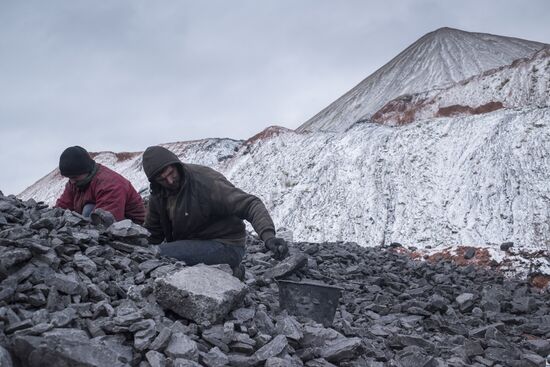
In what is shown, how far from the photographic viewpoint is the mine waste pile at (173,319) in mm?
2846

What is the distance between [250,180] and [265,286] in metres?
13.6

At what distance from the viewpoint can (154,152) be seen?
4352 mm

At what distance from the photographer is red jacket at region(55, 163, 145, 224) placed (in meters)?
5.23

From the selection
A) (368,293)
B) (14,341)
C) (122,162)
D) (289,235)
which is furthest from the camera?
(122,162)

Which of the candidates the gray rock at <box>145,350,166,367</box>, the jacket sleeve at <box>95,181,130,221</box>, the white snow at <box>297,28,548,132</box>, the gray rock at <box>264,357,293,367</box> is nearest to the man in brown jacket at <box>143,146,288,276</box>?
the jacket sleeve at <box>95,181,130,221</box>

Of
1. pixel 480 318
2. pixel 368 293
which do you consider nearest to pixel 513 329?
pixel 480 318

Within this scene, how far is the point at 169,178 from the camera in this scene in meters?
4.38

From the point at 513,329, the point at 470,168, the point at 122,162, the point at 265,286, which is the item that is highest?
the point at 122,162

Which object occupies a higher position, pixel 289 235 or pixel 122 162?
pixel 122 162

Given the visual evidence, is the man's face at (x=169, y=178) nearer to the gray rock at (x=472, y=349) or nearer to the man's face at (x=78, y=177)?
the man's face at (x=78, y=177)

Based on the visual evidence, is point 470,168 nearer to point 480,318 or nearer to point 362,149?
point 362,149

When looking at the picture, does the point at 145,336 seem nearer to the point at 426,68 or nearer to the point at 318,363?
the point at 318,363

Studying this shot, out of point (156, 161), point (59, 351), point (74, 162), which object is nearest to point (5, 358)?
point (59, 351)

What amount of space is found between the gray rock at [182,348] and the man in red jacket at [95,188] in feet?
8.08
